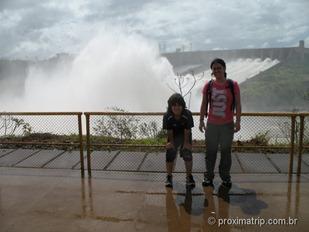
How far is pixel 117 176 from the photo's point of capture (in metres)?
5.66

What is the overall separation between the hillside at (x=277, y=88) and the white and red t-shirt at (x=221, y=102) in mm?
36448

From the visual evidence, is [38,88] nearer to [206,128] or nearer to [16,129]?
[16,129]

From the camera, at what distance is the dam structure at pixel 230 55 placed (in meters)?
54.5

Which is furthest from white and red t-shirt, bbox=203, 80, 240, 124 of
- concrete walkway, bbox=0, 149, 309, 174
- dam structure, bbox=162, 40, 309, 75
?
dam structure, bbox=162, 40, 309, 75

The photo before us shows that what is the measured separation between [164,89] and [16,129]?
20.5 meters

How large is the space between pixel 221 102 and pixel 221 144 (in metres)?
0.63

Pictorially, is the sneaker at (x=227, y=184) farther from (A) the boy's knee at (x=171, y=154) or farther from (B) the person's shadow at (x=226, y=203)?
(A) the boy's knee at (x=171, y=154)

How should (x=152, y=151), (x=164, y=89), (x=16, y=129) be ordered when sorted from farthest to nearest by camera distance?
(x=164, y=89) < (x=16, y=129) < (x=152, y=151)

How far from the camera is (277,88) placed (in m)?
48.2

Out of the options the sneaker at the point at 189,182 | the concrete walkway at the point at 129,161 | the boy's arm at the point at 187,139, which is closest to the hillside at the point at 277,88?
the concrete walkway at the point at 129,161

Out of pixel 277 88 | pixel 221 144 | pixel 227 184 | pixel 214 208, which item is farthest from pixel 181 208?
pixel 277 88

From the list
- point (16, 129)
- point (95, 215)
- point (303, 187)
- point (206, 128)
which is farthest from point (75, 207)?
point (16, 129)

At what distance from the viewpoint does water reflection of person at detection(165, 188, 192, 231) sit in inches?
152

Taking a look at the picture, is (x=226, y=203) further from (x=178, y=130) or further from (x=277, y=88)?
(x=277, y=88)
